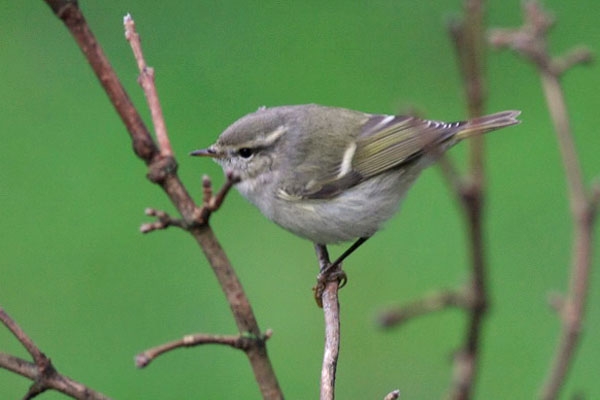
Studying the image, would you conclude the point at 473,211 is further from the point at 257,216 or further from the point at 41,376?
the point at 257,216

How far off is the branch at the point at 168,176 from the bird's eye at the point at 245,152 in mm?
1809

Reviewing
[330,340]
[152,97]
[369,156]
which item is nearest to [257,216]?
[369,156]

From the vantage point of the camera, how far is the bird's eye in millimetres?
3557

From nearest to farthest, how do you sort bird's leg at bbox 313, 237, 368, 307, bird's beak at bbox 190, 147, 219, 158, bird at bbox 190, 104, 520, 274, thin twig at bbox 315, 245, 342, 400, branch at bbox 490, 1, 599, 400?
branch at bbox 490, 1, 599, 400, thin twig at bbox 315, 245, 342, 400, bird's leg at bbox 313, 237, 368, 307, bird's beak at bbox 190, 147, 219, 158, bird at bbox 190, 104, 520, 274

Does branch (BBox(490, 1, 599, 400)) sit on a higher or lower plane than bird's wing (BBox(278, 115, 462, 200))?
lower

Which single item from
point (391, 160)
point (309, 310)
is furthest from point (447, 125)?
point (309, 310)

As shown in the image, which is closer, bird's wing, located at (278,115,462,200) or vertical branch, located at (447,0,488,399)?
vertical branch, located at (447,0,488,399)

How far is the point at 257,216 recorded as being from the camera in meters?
6.83

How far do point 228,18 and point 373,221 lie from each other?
189 inches

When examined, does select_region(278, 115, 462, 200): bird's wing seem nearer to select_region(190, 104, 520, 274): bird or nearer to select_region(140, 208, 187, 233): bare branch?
select_region(190, 104, 520, 274): bird

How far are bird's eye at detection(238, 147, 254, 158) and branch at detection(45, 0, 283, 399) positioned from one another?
5.94ft

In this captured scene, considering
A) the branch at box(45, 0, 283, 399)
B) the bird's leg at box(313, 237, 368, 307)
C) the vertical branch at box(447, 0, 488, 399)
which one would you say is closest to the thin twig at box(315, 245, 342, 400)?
the bird's leg at box(313, 237, 368, 307)

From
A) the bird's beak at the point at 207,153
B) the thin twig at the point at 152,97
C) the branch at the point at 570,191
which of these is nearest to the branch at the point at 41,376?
the thin twig at the point at 152,97

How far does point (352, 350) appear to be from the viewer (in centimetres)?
588
